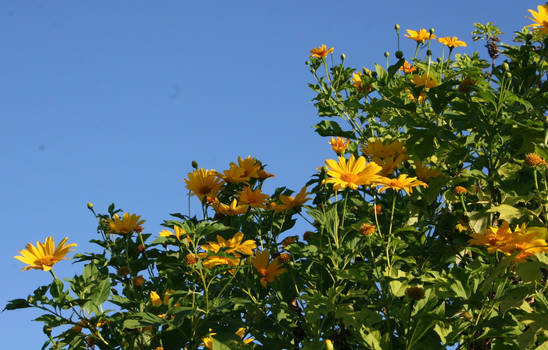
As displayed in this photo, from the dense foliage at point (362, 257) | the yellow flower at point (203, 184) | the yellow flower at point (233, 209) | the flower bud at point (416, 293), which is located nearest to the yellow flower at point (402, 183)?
the dense foliage at point (362, 257)

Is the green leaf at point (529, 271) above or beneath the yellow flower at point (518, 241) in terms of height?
beneath

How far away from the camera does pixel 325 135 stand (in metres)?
4.23

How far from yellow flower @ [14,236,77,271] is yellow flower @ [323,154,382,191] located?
54.9 inches

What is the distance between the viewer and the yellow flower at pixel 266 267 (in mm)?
3062

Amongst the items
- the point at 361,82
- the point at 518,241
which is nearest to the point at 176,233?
the point at 518,241

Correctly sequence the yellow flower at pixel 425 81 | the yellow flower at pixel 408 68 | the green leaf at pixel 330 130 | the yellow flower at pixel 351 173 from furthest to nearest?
the yellow flower at pixel 408 68
the green leaf at pixel 330 130
the yellow flower at pixel 425 81
the yellow flower at pixel 351 173

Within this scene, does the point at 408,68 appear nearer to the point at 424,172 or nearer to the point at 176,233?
the point at 424,172

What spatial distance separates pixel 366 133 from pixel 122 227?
190cm

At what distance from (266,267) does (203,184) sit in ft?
1.99

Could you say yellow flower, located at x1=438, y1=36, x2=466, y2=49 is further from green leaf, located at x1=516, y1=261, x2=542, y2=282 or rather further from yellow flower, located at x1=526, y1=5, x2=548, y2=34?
green leaf, located at x1=516, y1=261, x2=542, y2=282

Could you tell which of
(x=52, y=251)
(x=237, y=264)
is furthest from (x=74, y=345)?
(x=237, y=264)

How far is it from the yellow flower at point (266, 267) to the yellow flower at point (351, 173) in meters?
0.48

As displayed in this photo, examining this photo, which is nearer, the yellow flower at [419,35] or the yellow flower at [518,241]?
the yellow flower at [518,241]

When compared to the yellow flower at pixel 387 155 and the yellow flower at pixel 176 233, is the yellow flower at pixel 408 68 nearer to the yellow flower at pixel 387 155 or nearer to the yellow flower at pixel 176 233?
the yellow flower at pixel 387 155
